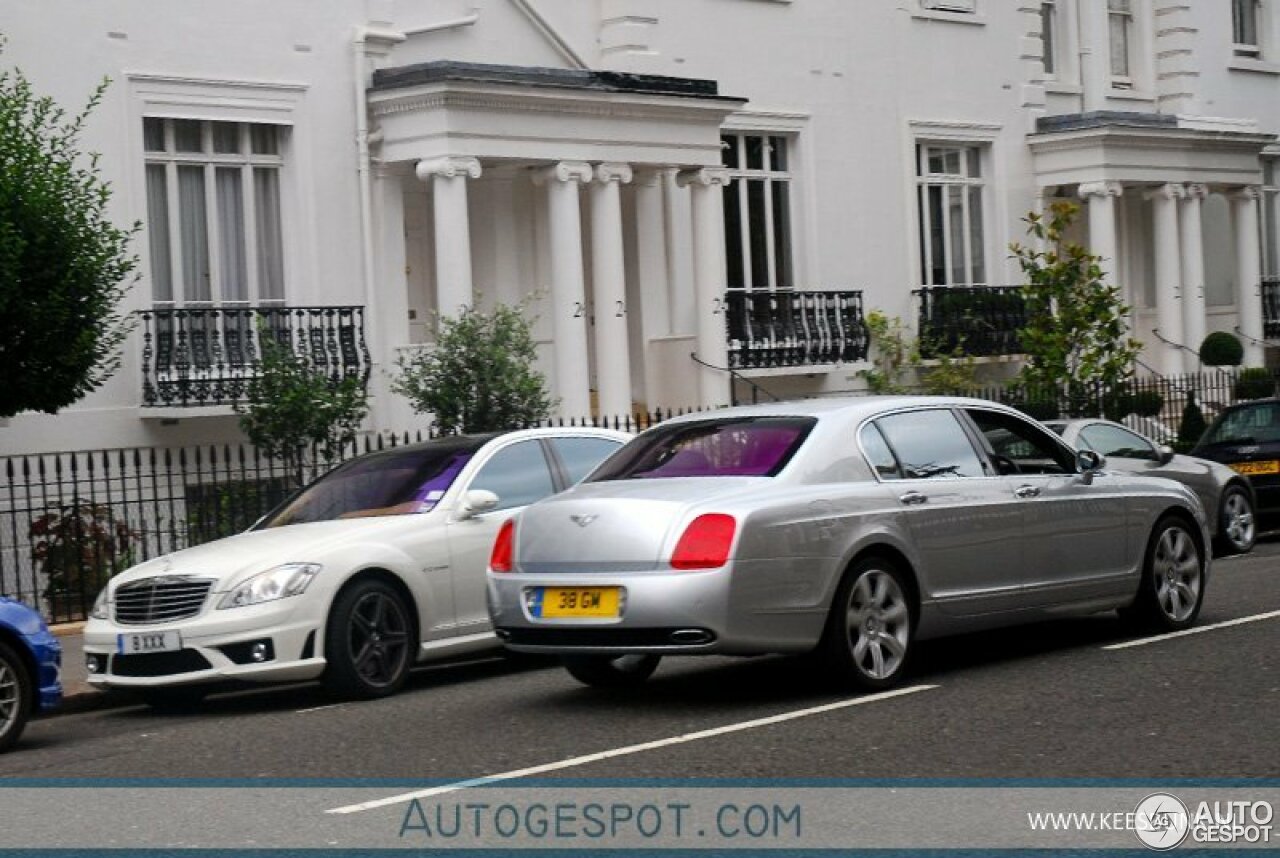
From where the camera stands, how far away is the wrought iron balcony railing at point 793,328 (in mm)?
28250

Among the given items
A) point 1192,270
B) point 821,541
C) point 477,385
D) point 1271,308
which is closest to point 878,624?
point 821,541

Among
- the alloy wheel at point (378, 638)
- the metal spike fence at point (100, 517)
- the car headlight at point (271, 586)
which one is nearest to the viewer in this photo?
the car headlight at point (271, 586)

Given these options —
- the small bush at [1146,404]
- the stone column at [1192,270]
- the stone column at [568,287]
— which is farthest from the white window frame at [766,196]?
the stone column at [1192,270]

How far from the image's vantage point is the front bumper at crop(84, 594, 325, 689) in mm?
12172

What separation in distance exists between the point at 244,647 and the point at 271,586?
385 millimetres

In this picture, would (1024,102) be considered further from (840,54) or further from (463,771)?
(463,771)

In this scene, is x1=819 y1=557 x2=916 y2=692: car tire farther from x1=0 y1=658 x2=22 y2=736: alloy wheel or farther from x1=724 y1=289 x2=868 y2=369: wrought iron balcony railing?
x1=724 y1=289 x2=868 y2=369: wrought iron balcony railing

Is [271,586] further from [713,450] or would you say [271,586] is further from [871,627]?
[871,627]

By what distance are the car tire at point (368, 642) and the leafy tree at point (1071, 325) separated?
586 inches

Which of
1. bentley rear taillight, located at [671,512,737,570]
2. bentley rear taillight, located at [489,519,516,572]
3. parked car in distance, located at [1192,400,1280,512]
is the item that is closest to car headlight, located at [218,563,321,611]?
bentley rear taillight, located at [489,519,516,572]

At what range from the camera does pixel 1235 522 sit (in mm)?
21516

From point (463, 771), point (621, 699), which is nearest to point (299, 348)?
point (621, 699)

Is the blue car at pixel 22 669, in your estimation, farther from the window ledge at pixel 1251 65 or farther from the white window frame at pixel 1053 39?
the window ledge at pixel 1251 65

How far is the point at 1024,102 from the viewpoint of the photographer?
33375 millimetres
